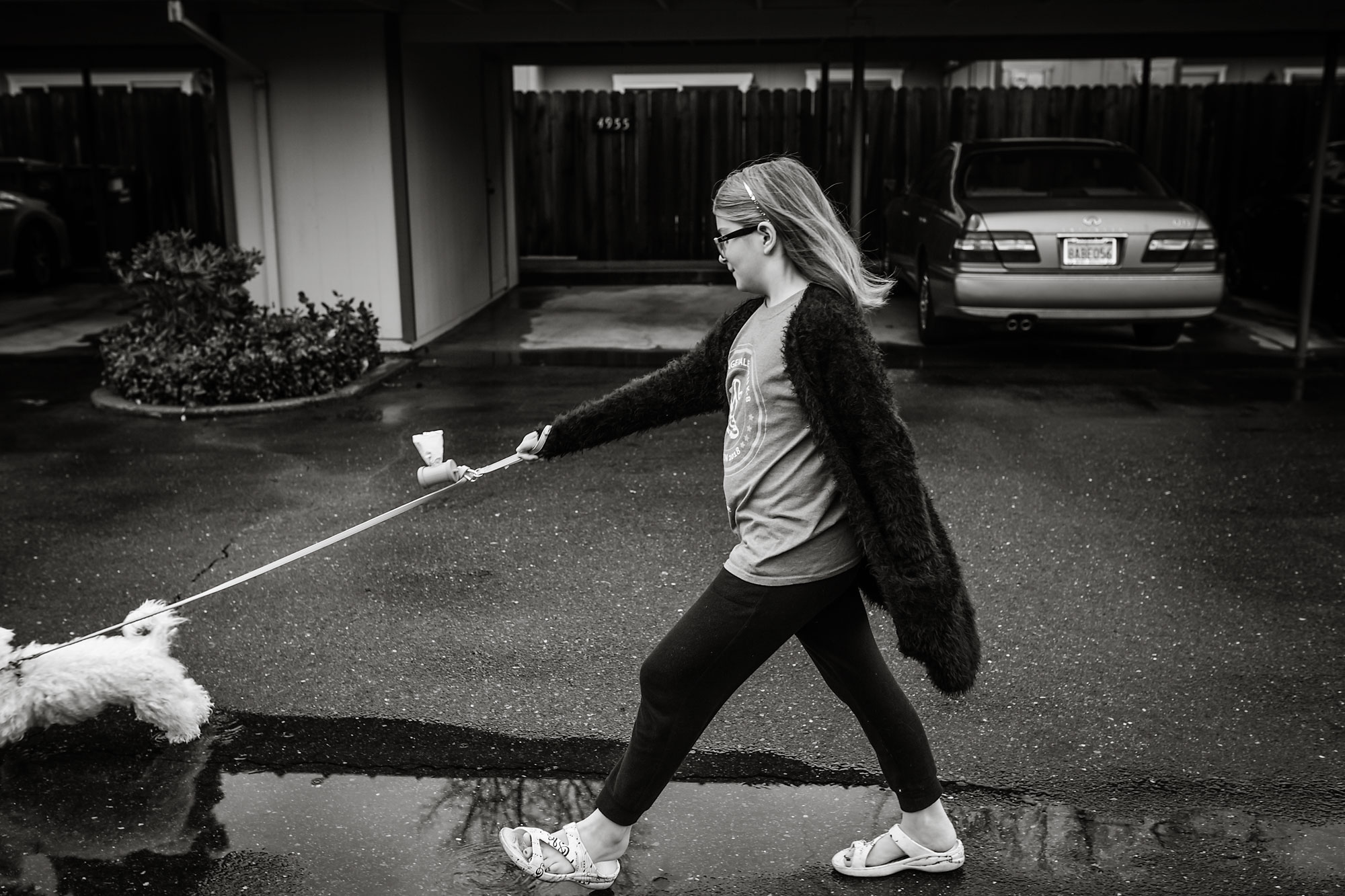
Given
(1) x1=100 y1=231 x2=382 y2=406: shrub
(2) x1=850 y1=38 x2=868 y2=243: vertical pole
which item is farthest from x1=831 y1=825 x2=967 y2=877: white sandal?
(2) x1=850 y1=38 x2=868 y2=243: vertical pole

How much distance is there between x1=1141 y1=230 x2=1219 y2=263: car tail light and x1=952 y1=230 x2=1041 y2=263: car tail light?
85 centimetres

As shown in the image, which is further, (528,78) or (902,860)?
(528,78)

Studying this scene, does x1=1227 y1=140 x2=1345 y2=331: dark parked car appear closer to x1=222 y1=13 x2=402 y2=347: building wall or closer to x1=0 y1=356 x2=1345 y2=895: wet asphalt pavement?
x1=0 y1=356 x2=1345 y2=895: wet asphalt pavement

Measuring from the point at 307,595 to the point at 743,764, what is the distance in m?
2.33

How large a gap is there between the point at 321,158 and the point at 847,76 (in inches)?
517

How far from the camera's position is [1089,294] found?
10.5 metres

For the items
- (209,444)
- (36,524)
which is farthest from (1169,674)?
(209,444)

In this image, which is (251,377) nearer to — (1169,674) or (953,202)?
(953,202)

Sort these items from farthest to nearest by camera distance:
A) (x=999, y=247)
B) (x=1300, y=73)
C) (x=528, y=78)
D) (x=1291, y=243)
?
(x=528, y=78)
(x=1300, y=73)
(x=1291, y=243)
(x=999, y=247)

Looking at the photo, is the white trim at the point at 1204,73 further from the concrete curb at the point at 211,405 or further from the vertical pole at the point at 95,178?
the concrete curb at the point at 211,405

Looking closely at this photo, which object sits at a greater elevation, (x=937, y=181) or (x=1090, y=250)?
(x=937, y=181)

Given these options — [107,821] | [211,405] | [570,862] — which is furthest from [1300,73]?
[107,821]

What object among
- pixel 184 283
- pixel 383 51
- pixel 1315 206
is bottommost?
pixel 184 283

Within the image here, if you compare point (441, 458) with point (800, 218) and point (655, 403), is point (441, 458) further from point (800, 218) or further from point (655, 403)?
point (800, 218)
